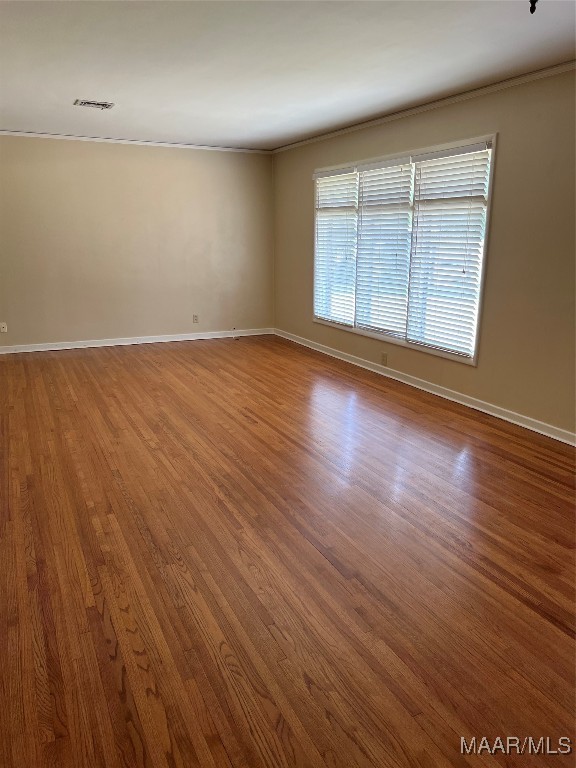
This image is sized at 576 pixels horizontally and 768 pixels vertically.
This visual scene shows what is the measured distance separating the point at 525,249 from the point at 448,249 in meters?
0.79

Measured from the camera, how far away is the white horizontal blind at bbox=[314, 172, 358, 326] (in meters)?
6.18

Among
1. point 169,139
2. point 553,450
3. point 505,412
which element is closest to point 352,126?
point 169,139

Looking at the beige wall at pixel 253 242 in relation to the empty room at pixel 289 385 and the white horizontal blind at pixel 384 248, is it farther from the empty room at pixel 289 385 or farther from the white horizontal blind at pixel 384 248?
the white horizontal blind at pixel 384 248

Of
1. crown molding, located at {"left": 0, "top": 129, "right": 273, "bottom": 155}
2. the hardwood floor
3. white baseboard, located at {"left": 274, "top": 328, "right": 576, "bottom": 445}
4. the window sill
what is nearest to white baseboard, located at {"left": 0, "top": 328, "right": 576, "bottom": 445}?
white baseboard, located at {"left": 274, "top": 328, "right": 576, "bottom": 445}

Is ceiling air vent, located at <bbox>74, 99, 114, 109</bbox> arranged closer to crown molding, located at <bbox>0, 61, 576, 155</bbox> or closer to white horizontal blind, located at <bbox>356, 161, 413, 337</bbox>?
crown molding, located at <bbox>0, 61, 576, 155</bbox>

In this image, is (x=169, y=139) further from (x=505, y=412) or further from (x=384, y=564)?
(x=384, y=564)

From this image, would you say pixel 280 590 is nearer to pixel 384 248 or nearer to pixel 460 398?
pixel 460 398

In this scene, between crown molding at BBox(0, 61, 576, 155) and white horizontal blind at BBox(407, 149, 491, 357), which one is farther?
white horizontal blind at BBox(407, 149, 491, 357)

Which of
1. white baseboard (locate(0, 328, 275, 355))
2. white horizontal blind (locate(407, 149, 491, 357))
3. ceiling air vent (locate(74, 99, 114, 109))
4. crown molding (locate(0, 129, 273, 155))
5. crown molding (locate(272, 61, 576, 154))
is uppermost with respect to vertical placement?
crown molding (locate(0, 129, 273, 155))

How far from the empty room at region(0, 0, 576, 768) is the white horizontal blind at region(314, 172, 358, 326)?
4 centimetres

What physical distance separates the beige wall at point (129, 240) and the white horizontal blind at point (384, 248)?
7.75 ft

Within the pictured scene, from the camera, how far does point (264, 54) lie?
3529 mm

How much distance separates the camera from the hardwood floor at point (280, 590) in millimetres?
1656

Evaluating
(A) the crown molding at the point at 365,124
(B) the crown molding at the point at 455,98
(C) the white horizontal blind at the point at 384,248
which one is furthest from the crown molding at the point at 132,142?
(C) the white horizontal blind at the point at 384,248
